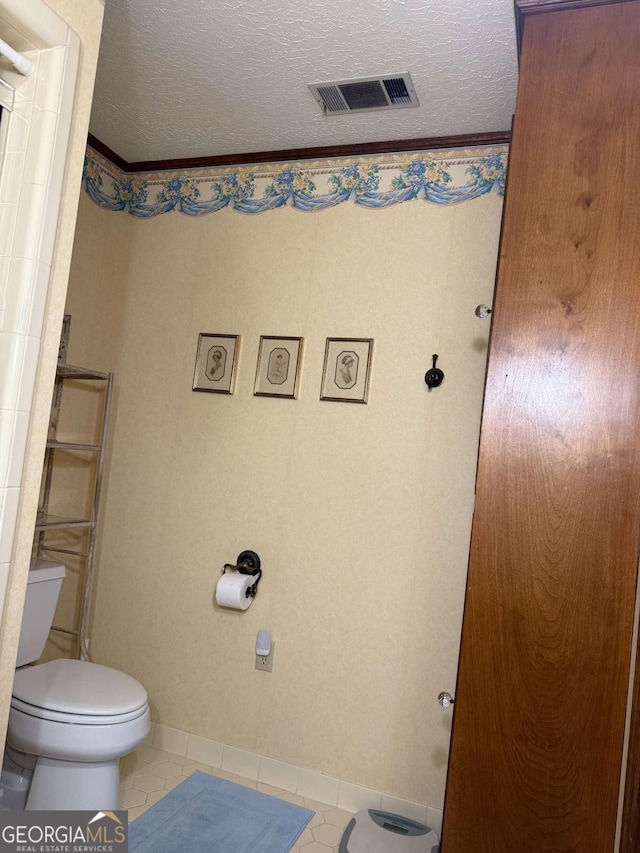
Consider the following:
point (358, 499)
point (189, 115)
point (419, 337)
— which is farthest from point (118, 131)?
point (358, 499)

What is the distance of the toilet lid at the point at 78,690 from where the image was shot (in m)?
1.96

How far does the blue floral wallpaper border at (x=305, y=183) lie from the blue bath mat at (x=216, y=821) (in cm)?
225

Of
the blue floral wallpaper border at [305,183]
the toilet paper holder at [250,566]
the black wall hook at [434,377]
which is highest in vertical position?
the blue floral wallpaper border at [305,183]

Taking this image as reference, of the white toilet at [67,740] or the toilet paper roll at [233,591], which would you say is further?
the toilet paper roll at [233,591]

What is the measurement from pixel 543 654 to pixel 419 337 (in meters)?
1.30

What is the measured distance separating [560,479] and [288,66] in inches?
60.4

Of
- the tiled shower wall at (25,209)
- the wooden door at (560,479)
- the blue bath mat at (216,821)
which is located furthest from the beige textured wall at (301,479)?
the tiled shower wall at (25,209)

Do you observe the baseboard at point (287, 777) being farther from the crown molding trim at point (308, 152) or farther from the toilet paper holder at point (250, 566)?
the crown molding trim at point (308, 152)

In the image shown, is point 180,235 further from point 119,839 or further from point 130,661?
point 119,839

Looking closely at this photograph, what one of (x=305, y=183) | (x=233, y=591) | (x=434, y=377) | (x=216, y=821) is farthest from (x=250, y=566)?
(x=305, y=183)

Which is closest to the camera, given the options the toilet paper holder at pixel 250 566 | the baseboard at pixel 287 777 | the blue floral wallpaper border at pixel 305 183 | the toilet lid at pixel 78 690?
the toilet lid at pixel 78 690

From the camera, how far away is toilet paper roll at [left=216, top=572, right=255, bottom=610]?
98.9 inches

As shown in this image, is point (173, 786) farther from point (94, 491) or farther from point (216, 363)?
point (216, 363)

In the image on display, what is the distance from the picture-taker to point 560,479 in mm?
1502
